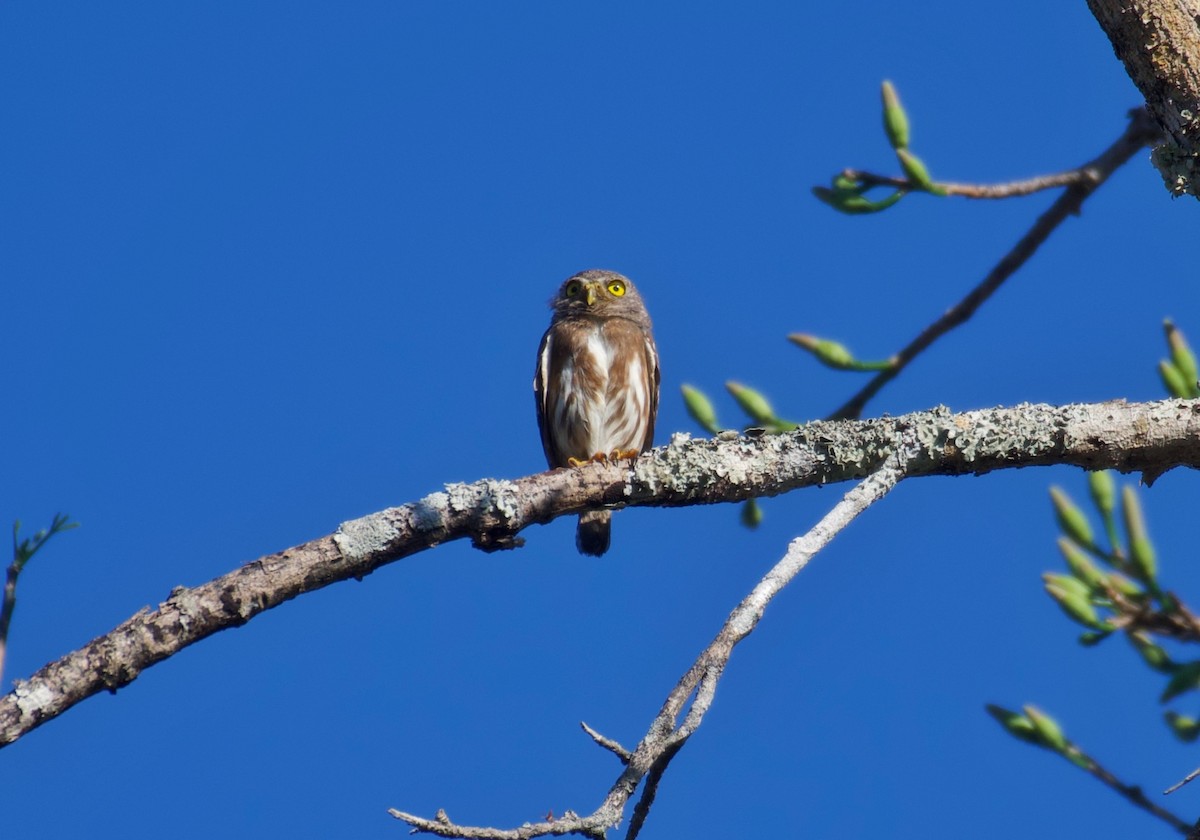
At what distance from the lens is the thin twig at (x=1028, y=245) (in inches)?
197

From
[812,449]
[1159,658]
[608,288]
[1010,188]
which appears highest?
[608,288]

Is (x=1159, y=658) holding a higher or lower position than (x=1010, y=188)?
lower

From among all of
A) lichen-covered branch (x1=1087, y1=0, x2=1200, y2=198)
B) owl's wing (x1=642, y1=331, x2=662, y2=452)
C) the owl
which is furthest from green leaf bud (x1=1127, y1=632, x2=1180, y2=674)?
owl's wing (x1=642, y1=331, x2=662, y2=452)

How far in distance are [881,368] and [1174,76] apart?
1615 mm

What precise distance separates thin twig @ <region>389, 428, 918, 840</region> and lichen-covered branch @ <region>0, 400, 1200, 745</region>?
0.80 metres

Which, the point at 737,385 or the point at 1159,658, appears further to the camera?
the point at 737,385

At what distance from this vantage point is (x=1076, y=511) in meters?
4.64

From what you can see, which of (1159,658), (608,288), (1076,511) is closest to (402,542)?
(1076,511)

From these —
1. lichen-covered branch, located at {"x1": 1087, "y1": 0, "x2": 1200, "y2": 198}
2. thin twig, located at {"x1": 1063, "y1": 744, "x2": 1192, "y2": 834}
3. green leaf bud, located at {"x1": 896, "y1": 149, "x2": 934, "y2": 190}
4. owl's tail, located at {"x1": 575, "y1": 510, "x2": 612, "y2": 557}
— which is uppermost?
owl's tail, located at {"x1": 575, "y1": 510, "x2": 612, "y2": 557}

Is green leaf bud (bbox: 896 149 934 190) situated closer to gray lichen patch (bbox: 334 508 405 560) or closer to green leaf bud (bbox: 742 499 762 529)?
green leaf bud (bbox: 742 499 762 529)

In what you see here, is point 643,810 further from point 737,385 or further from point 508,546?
point 737,385

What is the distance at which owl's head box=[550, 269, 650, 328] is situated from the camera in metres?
9.01

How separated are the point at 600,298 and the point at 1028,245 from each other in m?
4.38

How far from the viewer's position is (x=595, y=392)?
27.1 feet
